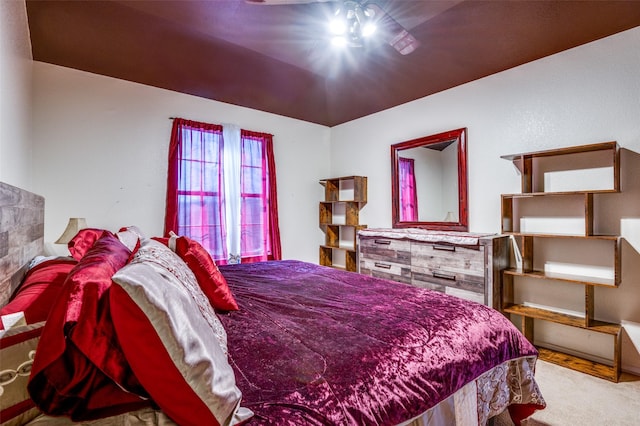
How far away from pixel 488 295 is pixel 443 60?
2197 mm

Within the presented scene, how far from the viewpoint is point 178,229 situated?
3514mm

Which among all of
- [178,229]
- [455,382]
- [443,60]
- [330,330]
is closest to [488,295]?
[455,382]

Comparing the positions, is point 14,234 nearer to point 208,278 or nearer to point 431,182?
point 208,278

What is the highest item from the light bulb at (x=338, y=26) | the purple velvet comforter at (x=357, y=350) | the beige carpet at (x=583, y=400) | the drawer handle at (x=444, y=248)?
the light bulb at (x=338, y=26)

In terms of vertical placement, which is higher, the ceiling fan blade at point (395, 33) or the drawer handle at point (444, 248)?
the ceiling fan blade at point (395, 33)

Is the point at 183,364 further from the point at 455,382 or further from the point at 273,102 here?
the point at 273,102

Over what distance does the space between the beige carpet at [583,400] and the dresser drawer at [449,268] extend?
2.57 ft

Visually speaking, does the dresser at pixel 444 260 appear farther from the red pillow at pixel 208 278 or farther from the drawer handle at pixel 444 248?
the red pillow at pixel 208 278

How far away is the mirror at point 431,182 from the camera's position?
342 centimetres

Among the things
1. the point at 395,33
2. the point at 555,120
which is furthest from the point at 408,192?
the point at 395,33

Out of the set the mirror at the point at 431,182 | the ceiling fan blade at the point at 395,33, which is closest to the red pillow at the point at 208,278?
the ceiling fan blade at the point at 395,33

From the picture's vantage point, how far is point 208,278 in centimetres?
155

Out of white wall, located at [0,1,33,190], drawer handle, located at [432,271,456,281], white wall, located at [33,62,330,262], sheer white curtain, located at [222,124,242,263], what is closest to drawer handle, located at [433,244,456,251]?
drawer handle, located at [432,271,456,281]

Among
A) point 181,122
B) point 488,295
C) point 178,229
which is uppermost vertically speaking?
point 181,122
